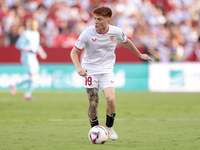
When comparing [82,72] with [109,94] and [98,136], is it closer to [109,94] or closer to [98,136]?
[109,94]

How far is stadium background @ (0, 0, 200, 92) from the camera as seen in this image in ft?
56.4

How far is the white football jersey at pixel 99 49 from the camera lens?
6.14 metres

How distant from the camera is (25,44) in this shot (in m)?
13.5

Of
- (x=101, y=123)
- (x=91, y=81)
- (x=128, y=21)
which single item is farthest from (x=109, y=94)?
(x=128, y=21)

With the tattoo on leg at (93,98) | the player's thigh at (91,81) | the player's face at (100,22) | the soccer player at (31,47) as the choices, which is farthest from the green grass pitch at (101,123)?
the player's face at (100,22)

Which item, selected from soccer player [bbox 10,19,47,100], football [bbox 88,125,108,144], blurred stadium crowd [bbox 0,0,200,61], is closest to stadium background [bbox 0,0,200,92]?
blurred stadium crowd [bbox 0,0,200,61]

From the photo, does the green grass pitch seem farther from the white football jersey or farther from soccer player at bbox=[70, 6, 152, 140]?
the white football jersey

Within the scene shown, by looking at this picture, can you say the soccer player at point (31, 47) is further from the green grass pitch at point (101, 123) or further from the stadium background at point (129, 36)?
the stadium background at point (129, 36)

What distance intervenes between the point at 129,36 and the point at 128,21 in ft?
4.17

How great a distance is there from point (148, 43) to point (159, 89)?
254 cm

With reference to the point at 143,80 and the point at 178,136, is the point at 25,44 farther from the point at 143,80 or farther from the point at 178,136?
the point at 178,136

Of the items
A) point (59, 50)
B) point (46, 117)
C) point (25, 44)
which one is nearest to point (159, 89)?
point (59, 50)

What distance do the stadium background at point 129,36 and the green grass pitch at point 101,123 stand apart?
3.47 meters

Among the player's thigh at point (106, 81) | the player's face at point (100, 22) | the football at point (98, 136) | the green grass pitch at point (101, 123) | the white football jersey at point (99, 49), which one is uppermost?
the player's face at point (100, 22)
